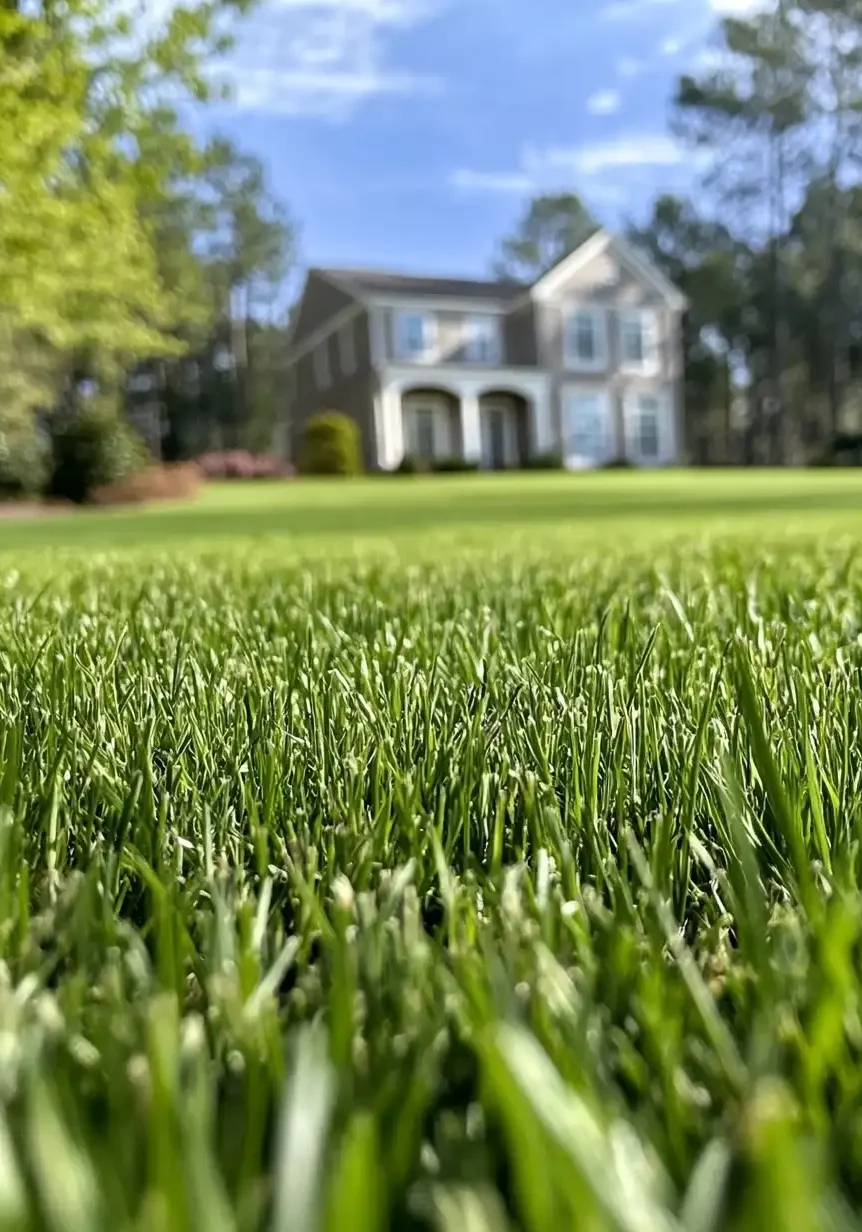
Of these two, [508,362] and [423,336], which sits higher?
[423,336]

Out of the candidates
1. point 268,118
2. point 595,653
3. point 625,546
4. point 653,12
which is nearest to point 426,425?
point 268,118

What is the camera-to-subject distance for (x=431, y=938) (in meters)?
0.80

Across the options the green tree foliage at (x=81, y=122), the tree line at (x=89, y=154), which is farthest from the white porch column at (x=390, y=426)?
the green tree foliage at (x=81, y=122)

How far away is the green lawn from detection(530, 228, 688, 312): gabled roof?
16227 mm

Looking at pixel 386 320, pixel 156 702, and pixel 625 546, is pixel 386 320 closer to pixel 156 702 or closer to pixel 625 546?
pixel 625 546

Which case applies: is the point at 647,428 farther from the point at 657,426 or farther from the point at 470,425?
the point at 470,425

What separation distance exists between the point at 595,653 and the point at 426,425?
3488 centimetres

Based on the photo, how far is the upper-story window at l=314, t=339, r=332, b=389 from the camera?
123 feet

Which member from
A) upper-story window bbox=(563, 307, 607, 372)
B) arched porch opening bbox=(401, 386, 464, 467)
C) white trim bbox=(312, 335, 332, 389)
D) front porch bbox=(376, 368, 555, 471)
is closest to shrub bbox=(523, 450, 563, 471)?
front porch bbox=(376, 368, 555, 471)

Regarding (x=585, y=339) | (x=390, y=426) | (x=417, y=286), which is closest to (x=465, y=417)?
(x=390, y=426)

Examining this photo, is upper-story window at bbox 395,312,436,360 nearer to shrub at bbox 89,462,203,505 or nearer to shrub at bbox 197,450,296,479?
shrub at bbox 197,450,296,479

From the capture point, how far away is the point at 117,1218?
1.27ft

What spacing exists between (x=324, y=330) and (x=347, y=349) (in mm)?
1800

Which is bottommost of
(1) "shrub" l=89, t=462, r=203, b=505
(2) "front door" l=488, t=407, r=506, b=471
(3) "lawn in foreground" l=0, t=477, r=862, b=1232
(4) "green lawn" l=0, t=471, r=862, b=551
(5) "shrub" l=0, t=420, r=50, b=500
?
(3) "lawn in foreground" l=0, t=477, r=862, b=1232
